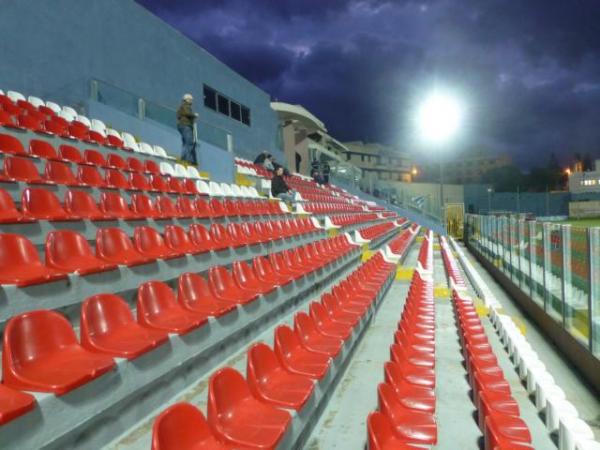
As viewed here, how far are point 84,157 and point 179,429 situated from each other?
444 cm

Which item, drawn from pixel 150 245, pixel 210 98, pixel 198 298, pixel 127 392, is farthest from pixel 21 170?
pixel 210 98

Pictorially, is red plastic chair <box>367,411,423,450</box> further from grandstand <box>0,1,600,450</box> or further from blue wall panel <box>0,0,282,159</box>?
blue wall panel <box>0,0,282,159</box>

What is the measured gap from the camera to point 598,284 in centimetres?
370

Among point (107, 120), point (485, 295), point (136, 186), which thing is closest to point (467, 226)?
point (485, 295)

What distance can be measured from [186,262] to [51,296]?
131cm

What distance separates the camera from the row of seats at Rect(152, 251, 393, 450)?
146cm

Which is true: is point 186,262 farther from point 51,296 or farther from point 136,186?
point 136,186

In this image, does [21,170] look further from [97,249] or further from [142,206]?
[97,249]

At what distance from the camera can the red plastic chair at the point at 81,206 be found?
3.58 m

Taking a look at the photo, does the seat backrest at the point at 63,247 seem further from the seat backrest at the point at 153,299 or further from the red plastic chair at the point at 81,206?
the red plastic chair at the point at 81,206

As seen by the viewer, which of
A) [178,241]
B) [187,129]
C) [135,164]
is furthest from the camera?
[187,129]

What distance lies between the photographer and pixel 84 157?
16.8 feet

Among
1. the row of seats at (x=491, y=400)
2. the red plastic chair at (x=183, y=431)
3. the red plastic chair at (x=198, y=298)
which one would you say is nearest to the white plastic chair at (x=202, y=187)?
the red plastic chair at (x=198, y=298)

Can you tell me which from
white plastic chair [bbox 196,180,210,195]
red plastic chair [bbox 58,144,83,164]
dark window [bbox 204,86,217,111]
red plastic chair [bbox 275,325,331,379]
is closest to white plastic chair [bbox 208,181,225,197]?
white plastic chair [bbox 196,180,210,195]
